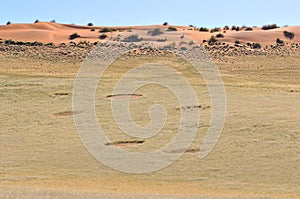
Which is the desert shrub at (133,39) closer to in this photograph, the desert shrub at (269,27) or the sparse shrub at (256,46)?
the sparse shrub at (256,46)

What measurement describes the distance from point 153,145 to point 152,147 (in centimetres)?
32

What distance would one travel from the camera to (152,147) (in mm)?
23484

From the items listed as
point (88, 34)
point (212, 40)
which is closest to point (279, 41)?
point (212, 40)

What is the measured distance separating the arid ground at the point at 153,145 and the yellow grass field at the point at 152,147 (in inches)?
1.2

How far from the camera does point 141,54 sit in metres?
56.1

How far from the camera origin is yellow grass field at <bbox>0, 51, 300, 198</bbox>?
58.4 feet

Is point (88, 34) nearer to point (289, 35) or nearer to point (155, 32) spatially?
point (155, 32)

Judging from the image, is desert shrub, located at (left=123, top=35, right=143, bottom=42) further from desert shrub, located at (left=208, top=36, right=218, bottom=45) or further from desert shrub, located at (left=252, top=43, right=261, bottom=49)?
desert shrub, located at (left=252, top=43, right=261, bottom=49)

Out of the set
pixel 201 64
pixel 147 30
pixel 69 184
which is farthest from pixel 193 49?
pixel 69 184

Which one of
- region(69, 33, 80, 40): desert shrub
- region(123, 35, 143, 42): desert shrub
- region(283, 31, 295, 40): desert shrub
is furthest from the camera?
region(69, 33, 80, 40): desert shrub

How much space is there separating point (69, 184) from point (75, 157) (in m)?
3.91

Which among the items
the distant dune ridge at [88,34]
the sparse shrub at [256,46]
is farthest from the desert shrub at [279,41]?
the sparse shrub at [256,46]

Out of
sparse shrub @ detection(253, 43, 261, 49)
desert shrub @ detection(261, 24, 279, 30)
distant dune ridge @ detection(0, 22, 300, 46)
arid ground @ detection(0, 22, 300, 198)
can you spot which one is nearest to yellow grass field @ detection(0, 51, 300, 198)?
arid ground @ detection(0, 22, 300, 198)

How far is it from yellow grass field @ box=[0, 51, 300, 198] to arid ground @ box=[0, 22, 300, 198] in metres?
0.03
